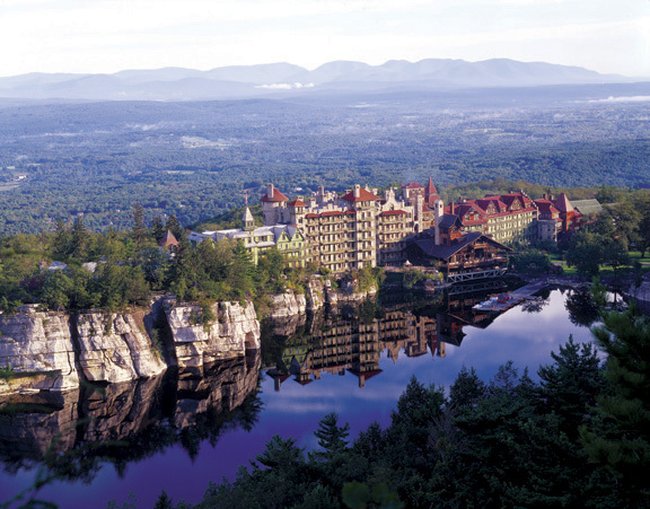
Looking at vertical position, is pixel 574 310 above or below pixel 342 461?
below

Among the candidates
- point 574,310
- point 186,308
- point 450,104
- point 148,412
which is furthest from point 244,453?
point 450,104

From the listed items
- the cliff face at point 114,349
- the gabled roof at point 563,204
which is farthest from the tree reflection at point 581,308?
the cliff face at point 114,349

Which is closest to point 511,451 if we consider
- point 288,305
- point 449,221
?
point 288,305

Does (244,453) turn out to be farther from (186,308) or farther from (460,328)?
(460,328)

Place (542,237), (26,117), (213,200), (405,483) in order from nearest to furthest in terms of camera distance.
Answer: (405,483) → (542,237) → (213,200) → (26,117)

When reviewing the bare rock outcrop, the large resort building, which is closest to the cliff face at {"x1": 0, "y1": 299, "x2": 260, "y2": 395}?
the bare rock outcrop

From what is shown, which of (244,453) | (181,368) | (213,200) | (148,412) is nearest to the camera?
(244,453)
